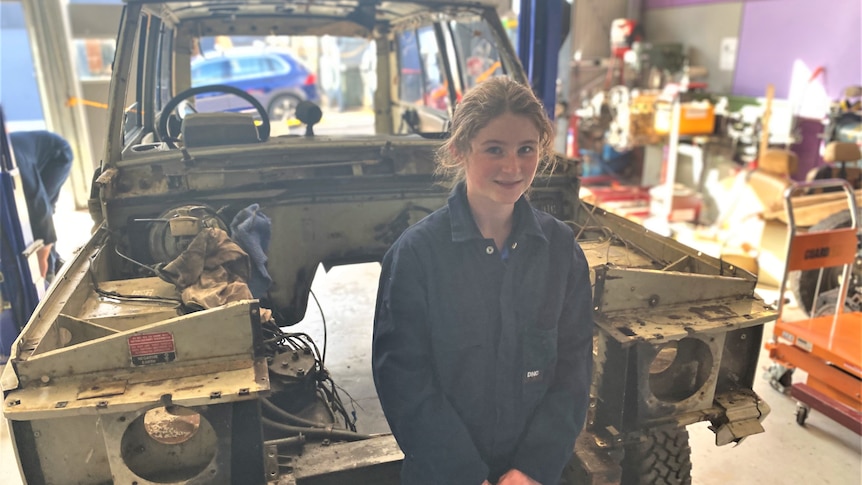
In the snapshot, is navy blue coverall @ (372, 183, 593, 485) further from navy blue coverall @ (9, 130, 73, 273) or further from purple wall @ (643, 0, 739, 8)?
purple wall @ (643, 0, 739, 8)

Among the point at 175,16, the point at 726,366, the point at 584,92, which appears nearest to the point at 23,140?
the point at 175,16

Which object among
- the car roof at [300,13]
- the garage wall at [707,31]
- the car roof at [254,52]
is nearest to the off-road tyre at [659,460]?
the car roof at [300,13]

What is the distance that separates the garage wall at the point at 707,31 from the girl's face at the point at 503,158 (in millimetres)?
7220

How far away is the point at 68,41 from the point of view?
671 centimetres

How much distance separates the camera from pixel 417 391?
146 cm

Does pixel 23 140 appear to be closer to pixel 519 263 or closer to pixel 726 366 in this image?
pixel 519 263

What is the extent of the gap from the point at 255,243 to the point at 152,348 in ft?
2.25

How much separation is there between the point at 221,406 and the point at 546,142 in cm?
105

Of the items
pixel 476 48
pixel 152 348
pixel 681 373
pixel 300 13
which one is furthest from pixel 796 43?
pixel 152 348

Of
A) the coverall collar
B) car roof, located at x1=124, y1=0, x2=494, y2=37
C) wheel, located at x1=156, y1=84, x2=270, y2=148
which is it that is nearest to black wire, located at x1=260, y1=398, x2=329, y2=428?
the coverall collar

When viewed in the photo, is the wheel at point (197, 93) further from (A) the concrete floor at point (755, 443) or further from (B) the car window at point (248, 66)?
(B) the car window at point (248, 66)

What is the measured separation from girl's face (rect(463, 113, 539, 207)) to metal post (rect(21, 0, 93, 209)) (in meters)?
6.82

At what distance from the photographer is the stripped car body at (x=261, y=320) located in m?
1.50

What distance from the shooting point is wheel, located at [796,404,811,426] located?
3.12 m
